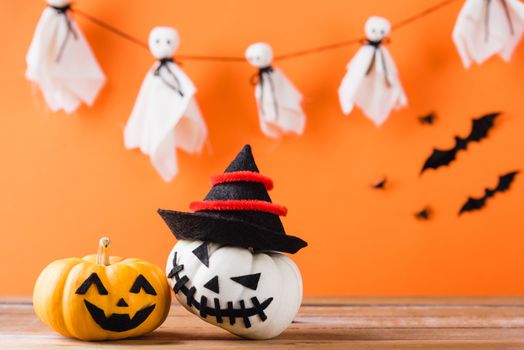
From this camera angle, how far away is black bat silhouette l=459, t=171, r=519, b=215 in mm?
1858

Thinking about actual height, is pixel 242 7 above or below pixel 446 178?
above

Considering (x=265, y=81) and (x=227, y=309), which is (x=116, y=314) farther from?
(x=265, y=81)

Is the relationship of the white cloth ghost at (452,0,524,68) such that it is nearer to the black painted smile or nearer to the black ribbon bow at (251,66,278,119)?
the black ribbon bow at (251,66,278,119)

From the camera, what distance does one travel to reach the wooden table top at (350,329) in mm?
928

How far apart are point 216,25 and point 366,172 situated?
636mm

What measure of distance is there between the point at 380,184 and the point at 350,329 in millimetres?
821

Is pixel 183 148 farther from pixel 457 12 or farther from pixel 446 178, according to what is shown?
pixel 457 12

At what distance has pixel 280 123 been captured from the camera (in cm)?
179

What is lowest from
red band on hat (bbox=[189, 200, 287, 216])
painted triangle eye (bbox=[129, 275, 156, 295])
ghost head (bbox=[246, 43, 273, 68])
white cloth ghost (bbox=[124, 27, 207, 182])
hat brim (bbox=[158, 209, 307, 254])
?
painted triangle eye (bbox=[129, 275, 156, 295])

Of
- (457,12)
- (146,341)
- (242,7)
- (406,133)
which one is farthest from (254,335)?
(457,12)

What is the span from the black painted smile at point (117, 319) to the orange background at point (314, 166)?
90cm

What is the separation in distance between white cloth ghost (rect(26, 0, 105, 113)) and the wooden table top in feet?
1.97

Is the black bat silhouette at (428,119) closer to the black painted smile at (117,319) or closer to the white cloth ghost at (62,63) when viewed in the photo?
A: the white cloth ghost at (62,63)

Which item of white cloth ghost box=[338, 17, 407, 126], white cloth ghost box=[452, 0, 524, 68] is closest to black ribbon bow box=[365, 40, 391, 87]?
white cloth ghost box=[338, 17, 407, 126]
